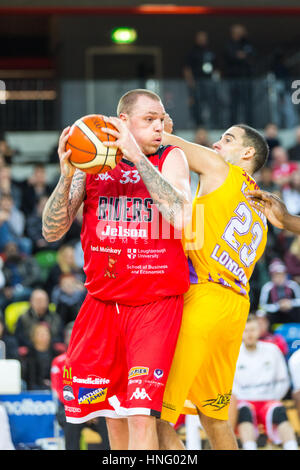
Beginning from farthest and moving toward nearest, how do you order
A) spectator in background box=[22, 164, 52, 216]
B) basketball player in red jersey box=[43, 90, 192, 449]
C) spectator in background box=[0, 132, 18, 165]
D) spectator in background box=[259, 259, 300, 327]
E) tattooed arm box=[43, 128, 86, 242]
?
spectator in background box=[0, 132, 18, 165]
spectator in background box=[22, 164, 52, 216]
spectator in background box=[259, 259, 300, 327]
tattooed arm box=[43, 128, 86, 242]
basketball player in red jersey box=[43, 90, 192, 449]

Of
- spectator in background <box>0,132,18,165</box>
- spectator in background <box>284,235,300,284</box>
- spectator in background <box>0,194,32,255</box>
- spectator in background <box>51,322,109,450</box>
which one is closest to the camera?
spectator in background <box>51,322,109,450</box>

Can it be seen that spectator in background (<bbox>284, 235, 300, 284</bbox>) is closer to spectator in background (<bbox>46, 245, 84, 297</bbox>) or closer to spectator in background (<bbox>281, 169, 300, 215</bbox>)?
spectator in background (<bbox>281, 169, 300, 215</bbox>)

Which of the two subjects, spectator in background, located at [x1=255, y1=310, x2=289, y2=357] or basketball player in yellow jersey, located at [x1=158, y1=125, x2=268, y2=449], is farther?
spectator in background, located at [x1=255, y1=310, x2=289, y2=357]

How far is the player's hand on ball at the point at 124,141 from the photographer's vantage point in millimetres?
4086

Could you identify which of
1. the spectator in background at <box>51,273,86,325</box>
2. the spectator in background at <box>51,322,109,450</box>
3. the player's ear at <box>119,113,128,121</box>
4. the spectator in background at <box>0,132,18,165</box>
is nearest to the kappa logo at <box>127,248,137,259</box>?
the player's ear at <box>119,113,128,121</box>

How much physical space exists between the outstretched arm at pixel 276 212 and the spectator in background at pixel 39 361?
14.5 ft

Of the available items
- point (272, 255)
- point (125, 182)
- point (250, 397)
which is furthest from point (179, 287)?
point (272, 255)

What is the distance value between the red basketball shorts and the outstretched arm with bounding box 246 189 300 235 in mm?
794

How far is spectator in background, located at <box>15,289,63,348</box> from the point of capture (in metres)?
9.37

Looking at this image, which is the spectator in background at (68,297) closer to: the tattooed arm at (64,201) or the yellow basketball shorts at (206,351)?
the yellow basketball shorts at (206,351)

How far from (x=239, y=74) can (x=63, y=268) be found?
6.60 meters

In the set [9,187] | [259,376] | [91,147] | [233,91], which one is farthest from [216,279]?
[233,91]

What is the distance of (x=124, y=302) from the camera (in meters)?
4.41

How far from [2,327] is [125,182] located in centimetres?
525
